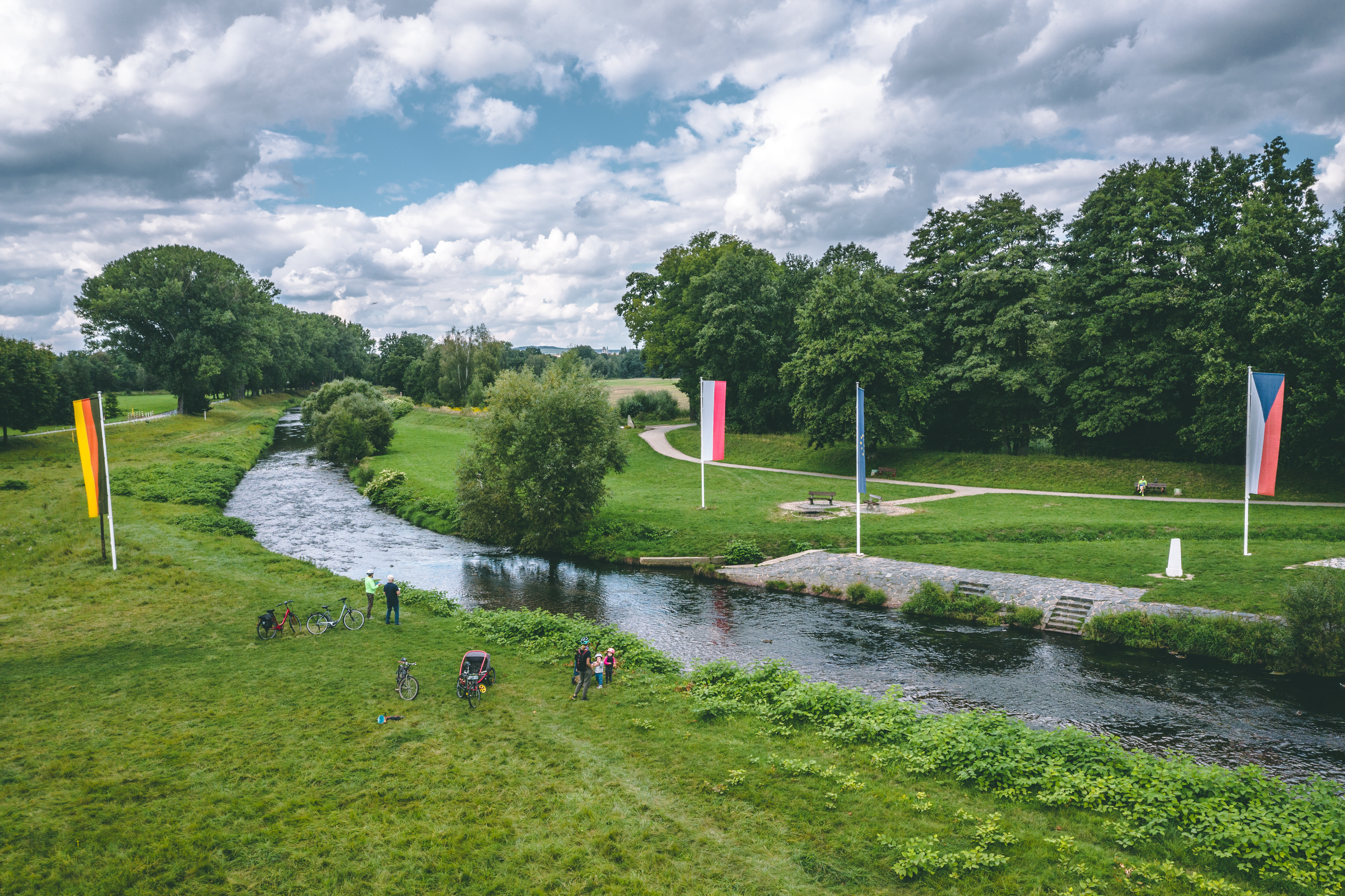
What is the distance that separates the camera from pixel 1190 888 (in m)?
10.2

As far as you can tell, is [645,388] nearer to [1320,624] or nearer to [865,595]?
[865,595]

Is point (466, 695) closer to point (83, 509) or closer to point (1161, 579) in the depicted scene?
point (1161, 579)

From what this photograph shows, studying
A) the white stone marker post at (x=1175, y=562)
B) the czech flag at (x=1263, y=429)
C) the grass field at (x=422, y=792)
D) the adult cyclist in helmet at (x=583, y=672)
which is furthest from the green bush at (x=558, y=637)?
the czech flag at (x=1263, y=429)

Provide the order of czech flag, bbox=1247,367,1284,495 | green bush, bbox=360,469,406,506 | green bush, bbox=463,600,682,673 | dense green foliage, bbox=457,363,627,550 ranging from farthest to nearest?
green bush, bbox=360,469,406,506 < dense green foliage, bbox=457,363,627,550 < czech flag, bbox=1247,367,1284,495 < green bush, bbox=463,600,682,673

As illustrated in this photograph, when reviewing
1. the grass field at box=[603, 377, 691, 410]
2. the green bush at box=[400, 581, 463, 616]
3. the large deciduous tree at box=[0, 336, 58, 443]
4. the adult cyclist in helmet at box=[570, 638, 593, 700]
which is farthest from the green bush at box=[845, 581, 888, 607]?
the large deciduous tree at box=[0, 336, 58, 443]

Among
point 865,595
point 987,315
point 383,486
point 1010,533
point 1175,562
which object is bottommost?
point 865,595

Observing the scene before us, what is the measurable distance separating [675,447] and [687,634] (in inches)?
1750

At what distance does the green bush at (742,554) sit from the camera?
35469 mm

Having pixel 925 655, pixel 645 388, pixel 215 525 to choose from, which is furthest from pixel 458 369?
pixel 925 655

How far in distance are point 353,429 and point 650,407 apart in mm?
35193

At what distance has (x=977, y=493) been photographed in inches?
1804

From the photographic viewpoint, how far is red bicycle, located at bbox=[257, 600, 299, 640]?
2275 cm

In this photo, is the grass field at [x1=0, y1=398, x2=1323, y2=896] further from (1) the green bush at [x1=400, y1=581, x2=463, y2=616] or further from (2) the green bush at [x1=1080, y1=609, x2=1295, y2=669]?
(2) the green bush at [x1=1080, y1=609, x2=1295, y2=669]

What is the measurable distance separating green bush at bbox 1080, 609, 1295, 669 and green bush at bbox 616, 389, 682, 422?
214 ft
